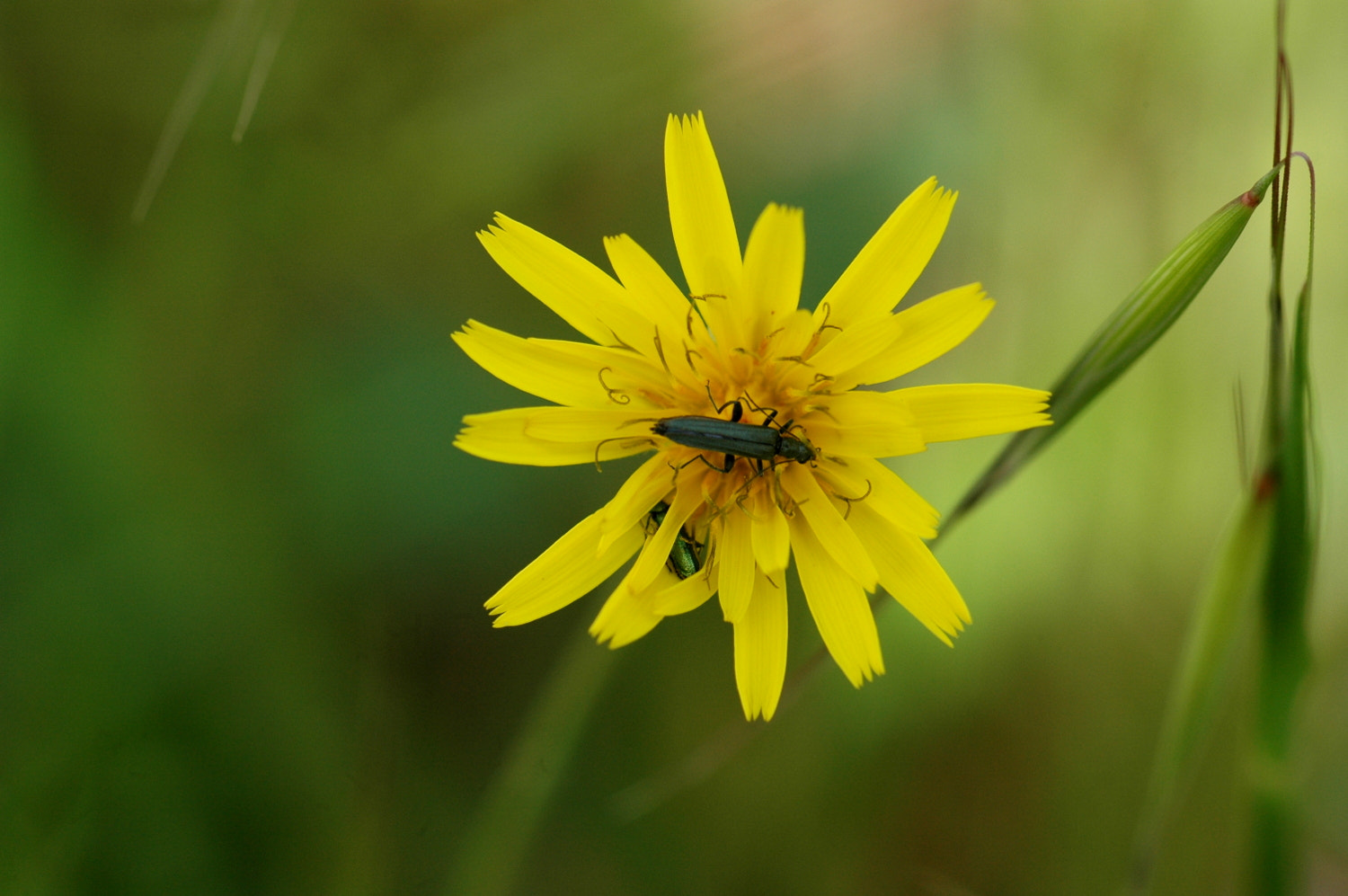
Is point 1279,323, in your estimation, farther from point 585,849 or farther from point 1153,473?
point 585,849

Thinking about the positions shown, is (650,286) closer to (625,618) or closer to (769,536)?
(769,536)

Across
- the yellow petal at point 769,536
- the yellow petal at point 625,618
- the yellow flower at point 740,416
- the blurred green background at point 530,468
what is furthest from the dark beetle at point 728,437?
the blurred green background at point 530,468

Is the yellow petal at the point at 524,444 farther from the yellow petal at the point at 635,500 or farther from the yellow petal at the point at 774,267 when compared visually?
the yellow petal at the point at 774,267

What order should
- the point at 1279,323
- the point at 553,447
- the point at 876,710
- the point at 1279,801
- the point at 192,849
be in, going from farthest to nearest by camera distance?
the point at 876,710, the point at 192,849, the point at 1279,801, the point at 553,447, the point at 1279,323

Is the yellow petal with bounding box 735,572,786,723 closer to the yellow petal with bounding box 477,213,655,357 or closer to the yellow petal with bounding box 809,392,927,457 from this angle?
the yellow petal with bounding box 809,392,927,457

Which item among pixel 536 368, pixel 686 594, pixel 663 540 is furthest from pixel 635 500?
pixel 536 368

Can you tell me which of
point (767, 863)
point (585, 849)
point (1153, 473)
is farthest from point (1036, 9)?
point (585, 849)
